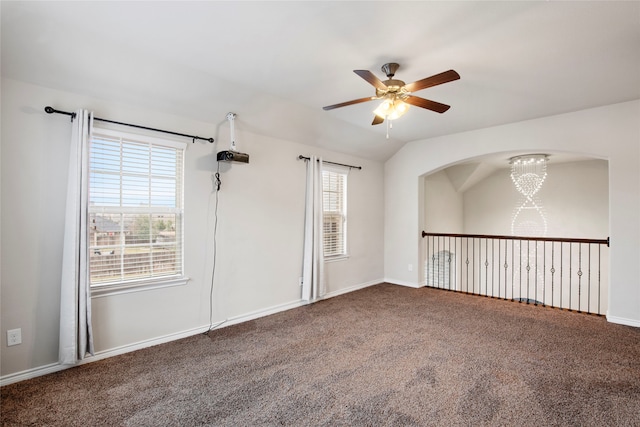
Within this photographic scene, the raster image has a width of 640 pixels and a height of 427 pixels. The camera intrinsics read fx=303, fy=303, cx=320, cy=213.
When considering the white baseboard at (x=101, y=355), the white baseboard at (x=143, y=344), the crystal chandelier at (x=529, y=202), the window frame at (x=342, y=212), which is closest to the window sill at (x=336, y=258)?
the window frame at (x=342, y=212)

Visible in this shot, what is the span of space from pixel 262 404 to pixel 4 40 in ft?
10.5

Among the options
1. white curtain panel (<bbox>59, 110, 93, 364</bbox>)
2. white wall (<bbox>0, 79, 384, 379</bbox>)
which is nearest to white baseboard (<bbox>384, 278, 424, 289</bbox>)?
white wall (<bbox>0, 79, 384, 379</bbox>)

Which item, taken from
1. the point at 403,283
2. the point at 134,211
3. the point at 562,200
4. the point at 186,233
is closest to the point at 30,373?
the point at 134,211

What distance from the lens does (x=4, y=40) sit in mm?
2176

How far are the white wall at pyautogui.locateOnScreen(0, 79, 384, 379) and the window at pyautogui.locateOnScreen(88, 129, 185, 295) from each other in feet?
0.45

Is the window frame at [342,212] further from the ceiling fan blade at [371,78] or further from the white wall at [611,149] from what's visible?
the ceiling fan blade at [371,78]

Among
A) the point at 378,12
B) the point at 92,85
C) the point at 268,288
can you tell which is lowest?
the point at 268,288

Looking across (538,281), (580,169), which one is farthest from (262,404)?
(580,169)

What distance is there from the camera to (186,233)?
11.0 feet

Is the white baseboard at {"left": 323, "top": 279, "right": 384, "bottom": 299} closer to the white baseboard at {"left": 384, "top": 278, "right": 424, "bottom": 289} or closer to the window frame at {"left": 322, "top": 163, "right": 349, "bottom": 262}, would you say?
the white baseboard at {"left": 384, "top": 278, "right": 424, "bottom": 289}

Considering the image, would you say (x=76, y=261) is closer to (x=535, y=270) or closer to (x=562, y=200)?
(x=535, y=270)

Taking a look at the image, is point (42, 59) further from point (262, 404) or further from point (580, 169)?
point (580, 169)

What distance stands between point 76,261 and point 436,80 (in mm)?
3284

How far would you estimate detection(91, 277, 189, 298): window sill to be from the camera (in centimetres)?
279
